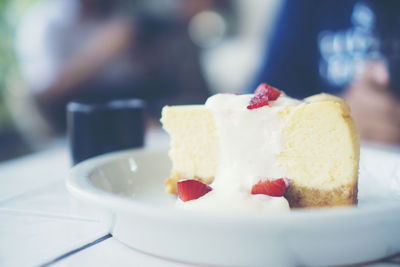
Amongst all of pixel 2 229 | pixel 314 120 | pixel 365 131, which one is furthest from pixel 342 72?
pixel 2 229

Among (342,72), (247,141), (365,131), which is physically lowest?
(365,131)

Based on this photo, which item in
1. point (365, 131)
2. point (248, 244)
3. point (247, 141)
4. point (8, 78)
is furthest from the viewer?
point (8, 78)

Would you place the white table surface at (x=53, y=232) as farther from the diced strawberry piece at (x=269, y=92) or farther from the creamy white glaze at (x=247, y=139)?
the diced strawberry piece at (x=269, y=92)

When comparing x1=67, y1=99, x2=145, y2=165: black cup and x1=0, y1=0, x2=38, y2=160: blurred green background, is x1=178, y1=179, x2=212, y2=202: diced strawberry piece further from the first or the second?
x1=0, y1=0, x2=38, y2=160: blurred green background

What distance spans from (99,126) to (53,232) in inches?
16.4

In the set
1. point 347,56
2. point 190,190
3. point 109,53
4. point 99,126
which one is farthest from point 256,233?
point 109,53

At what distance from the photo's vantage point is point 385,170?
2.80 feet

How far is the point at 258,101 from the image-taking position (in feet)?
2.47

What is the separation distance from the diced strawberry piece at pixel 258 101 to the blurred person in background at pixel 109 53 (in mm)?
1300

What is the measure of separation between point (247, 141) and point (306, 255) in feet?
1.14

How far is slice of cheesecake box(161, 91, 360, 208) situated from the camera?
28.5 inches

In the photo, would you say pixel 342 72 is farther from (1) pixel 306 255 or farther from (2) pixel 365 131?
(1) pixel 306 255

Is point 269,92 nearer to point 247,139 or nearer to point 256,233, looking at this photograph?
point 247,139

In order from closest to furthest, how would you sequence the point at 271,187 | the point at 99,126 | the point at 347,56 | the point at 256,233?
the point at 256,233 < the point at 271,187 < the point at 99,126 < the point at 347,56
